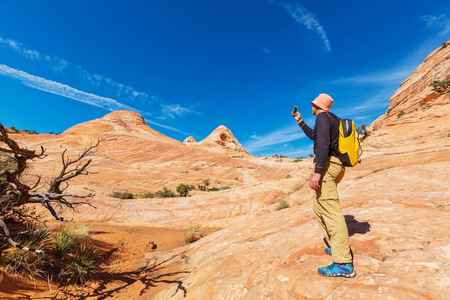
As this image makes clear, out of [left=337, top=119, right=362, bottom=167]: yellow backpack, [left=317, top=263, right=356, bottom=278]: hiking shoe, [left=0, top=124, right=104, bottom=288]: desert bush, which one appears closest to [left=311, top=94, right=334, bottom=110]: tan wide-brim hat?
[left=337, top=119, right=362, bottom=167]: yellow backpack

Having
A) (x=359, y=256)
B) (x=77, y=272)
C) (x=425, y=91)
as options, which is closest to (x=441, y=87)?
(x=425, y=91)

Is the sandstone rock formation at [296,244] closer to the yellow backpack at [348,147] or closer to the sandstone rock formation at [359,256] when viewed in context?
the sandstone rock formation at [359,256]

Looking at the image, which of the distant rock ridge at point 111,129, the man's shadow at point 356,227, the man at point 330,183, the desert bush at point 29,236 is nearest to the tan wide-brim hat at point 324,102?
the man at point 330,183

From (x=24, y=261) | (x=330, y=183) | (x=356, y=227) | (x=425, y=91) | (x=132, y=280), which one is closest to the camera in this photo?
(x=330, y=183)

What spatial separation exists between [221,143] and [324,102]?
55755 mm

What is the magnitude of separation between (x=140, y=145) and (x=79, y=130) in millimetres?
14009

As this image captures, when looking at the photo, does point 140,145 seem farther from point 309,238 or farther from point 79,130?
point 309,238

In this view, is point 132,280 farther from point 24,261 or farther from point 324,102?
point 324,102

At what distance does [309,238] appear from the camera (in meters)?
3.95

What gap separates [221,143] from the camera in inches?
2317

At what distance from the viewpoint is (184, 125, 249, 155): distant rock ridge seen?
5559 cm

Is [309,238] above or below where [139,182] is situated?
below

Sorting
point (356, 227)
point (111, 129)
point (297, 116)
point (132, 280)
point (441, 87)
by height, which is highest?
point (111, 129)

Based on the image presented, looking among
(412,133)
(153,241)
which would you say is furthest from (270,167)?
(153,241)
